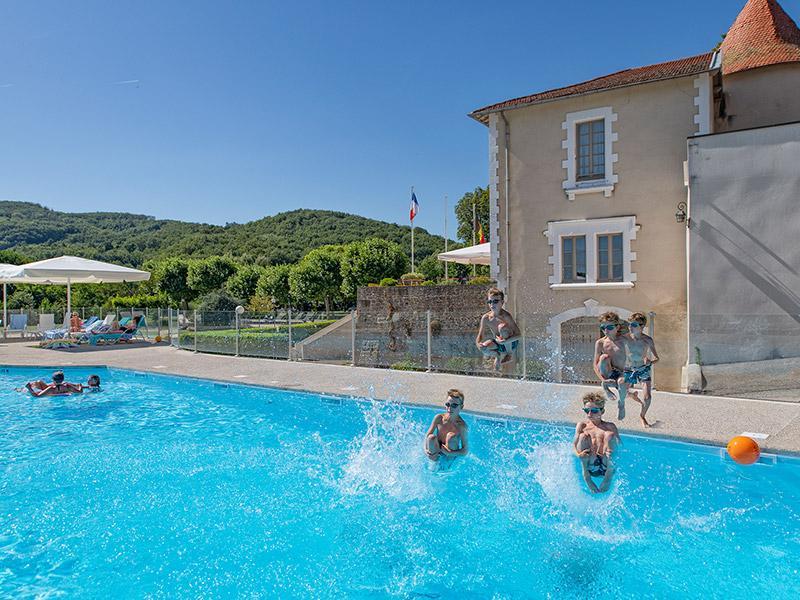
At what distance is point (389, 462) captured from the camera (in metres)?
8.27

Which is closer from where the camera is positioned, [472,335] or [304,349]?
[472,335]

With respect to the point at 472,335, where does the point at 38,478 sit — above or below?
below

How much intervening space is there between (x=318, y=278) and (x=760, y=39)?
107 ft

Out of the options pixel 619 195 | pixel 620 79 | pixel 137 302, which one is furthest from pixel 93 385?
pixel 137 302

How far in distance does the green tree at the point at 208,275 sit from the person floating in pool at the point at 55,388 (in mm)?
34109

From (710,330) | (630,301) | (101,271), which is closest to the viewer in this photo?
(710,330)

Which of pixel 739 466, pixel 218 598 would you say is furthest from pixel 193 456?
pixel 739 466

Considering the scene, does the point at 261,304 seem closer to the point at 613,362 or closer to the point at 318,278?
the point at 318,278

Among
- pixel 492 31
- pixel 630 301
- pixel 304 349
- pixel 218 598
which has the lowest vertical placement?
pixel 218 598

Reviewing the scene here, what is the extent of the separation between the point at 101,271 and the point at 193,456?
1734 cm

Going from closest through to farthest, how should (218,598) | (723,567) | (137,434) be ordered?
(218,598), (723,567), (137,434)

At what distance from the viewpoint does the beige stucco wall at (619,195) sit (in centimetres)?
1396

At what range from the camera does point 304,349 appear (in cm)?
1806

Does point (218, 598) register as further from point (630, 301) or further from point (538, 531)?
point (630, 301)
